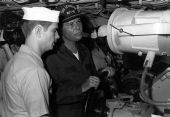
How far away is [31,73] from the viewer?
1420mm

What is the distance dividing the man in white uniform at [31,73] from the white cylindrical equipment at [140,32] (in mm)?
377

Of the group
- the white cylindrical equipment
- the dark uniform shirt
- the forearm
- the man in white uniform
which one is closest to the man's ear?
the man in white uniform

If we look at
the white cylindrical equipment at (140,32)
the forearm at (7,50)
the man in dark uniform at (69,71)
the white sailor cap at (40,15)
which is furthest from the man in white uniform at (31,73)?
the forearm at (7,50)

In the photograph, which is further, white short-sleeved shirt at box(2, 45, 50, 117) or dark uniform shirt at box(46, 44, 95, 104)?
dark uniform shirt at box(46, 44, 95, 104)

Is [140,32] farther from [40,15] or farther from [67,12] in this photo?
[67,12]

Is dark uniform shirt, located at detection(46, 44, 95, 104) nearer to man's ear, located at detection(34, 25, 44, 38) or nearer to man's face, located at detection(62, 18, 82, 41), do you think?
man's face, located at detection(62, 18, 82, 41)

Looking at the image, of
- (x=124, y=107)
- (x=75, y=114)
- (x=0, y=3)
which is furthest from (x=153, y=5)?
(x=0, y=3)

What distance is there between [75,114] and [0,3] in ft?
4.15

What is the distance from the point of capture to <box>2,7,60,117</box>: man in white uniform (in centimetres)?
142

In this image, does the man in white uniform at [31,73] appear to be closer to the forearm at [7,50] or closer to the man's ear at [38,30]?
the man's ear at [38,30]

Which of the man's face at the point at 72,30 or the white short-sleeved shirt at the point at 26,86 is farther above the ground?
the man's face at the point at 72,30

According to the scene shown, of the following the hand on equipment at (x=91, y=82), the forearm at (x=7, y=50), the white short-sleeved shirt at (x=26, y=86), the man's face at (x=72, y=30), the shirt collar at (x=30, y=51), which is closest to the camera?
the white short-sleeved shirt at (x=26, y=86)

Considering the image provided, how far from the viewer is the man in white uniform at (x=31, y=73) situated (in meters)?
1.42

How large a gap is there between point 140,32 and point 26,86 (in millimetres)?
686
